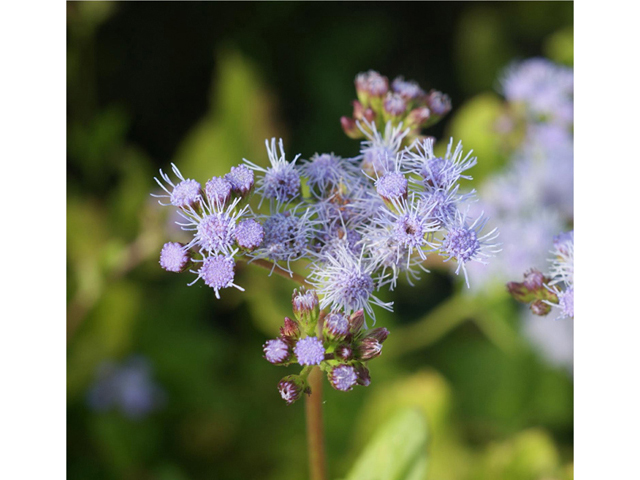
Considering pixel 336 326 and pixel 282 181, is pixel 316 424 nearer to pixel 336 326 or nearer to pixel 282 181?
pixel 336 326

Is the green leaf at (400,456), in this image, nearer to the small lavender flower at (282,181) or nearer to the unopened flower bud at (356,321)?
the unopened flower bud at (356,321)

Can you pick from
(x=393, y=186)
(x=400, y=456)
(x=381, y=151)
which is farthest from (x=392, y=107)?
(x=400, y=456)

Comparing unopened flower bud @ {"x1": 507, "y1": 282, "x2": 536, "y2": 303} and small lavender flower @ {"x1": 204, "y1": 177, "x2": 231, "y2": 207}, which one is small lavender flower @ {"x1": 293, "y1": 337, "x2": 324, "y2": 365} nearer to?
small lavender flower @ {"x1": 204, "y1": 177, "x2": 231, "y2": 207}

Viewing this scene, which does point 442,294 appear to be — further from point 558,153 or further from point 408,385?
point 558,153

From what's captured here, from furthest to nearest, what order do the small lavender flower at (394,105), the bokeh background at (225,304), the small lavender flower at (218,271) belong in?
1. the bokeh background at (225,304)
2. the small lavender flower at (394,105)
3. the small lavender flower at (218,271)

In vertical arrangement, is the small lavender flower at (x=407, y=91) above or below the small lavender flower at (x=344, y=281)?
above

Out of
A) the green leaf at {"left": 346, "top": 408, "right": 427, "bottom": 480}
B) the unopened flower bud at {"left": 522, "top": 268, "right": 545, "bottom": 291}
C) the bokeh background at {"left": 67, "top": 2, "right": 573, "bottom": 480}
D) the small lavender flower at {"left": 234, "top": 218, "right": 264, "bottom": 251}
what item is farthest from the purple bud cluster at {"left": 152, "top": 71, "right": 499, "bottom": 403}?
the bokeh background at {"left": 67, "top": 2, "right": 573, "bottom": 480}

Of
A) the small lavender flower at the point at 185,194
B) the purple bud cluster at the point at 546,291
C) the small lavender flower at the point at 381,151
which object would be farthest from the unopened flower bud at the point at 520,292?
the small lavender flower at the point at 185,194
